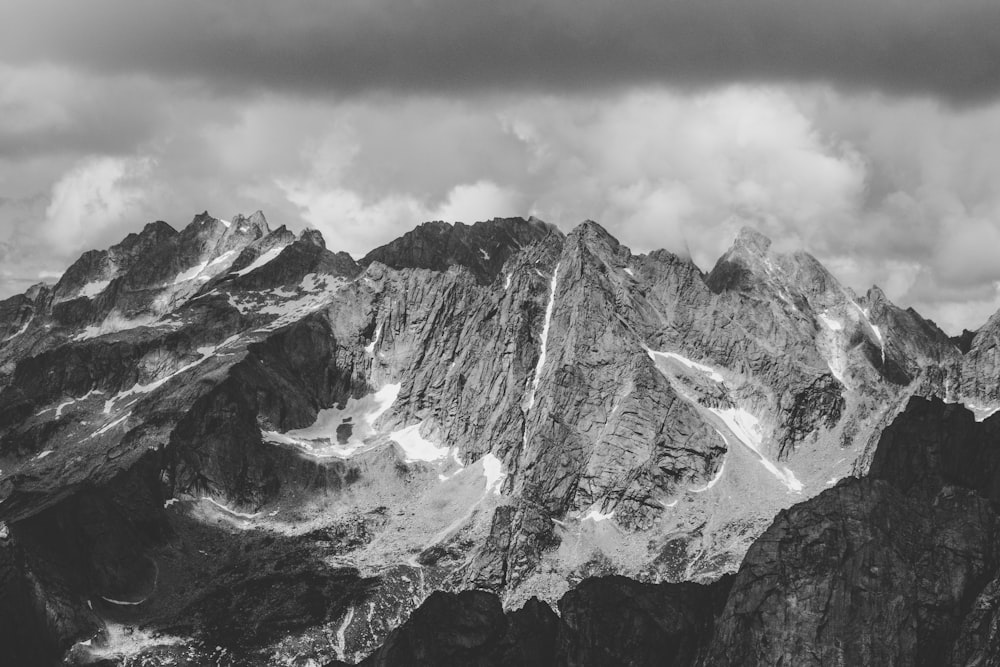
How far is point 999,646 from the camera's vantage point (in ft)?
590

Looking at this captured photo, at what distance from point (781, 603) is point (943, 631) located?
2348cm

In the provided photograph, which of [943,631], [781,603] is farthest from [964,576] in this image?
[781,603]

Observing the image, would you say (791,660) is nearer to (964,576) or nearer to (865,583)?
(865,583)

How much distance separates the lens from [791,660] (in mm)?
191750

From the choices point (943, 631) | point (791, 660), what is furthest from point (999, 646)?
point (791, 660)

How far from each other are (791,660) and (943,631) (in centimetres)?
2264

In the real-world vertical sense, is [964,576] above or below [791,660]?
above

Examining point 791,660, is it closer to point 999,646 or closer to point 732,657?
point 732,657

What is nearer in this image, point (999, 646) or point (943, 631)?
point (999, 646)

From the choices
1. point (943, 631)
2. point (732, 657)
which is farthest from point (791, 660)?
point (943, 631)

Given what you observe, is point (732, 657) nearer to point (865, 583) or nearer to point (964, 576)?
point (865, 583)

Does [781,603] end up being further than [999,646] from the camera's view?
Yes

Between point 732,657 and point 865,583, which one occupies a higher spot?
point 865,583

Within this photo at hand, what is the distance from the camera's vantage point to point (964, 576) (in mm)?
198750
